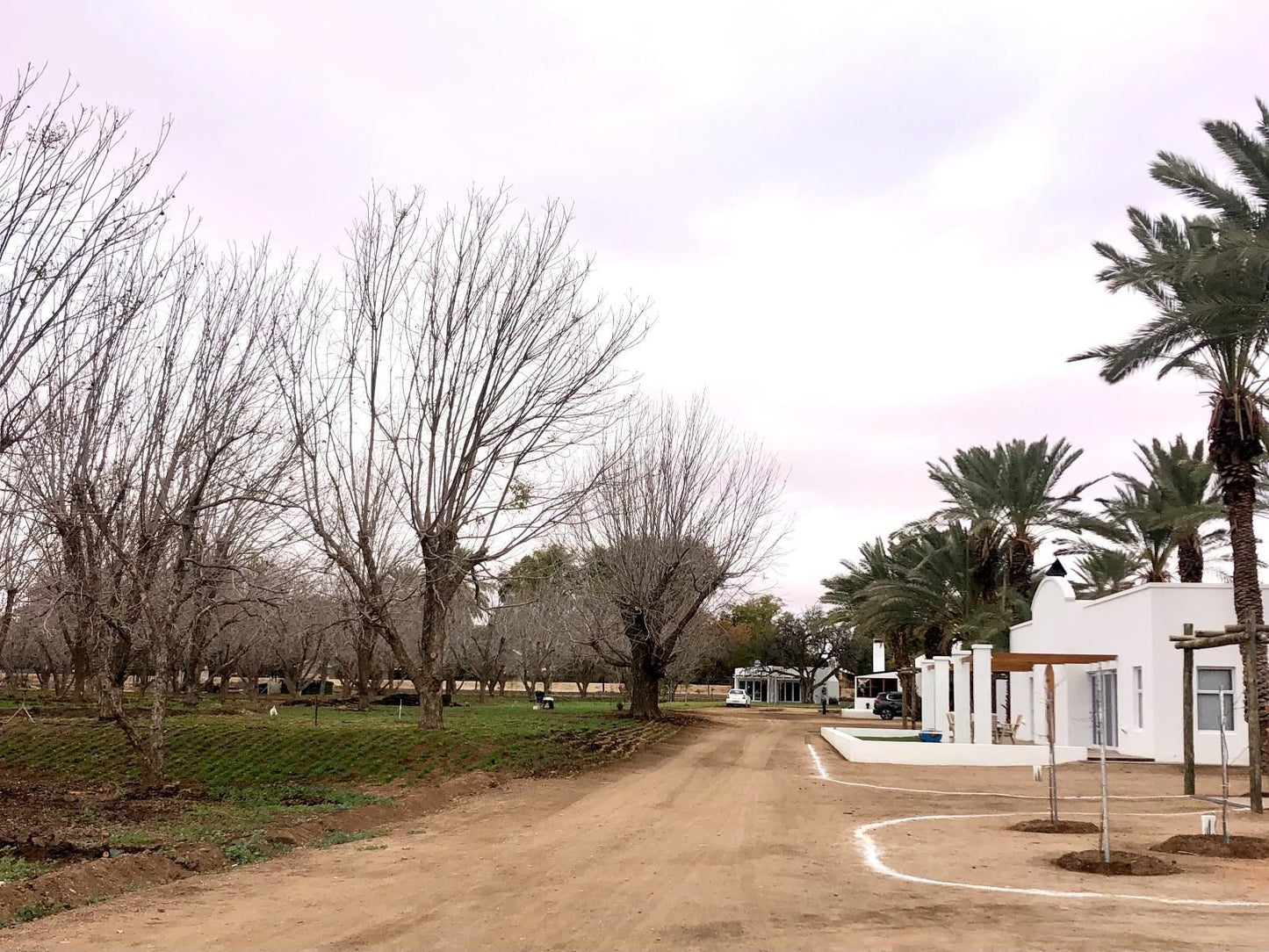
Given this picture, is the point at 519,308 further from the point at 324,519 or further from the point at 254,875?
the point at 254,875

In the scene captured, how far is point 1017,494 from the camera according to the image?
37969mm

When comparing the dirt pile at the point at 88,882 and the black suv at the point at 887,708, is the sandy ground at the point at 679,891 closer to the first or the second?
the dirt pile at the point at 88,882

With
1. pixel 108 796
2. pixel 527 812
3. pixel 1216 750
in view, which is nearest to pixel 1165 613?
pixel 1216 750

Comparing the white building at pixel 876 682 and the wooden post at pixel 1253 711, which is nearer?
the wooden post at pixel 1253 711

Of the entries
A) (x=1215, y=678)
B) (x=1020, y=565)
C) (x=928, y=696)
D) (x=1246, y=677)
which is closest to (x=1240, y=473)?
(x=1215, y=678)

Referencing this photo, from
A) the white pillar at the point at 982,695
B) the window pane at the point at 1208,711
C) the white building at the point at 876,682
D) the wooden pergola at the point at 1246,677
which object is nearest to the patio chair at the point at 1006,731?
the white pillar at the point at 982,695

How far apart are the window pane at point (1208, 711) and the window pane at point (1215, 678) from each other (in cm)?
23

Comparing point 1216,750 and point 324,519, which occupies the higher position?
point 324,519

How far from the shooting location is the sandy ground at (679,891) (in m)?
8.27

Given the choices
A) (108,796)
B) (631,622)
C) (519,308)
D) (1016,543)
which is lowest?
(108,796)

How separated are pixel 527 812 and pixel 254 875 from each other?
244 inches

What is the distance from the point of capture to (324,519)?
79.9 feet

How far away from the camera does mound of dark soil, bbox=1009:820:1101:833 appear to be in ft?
48.2

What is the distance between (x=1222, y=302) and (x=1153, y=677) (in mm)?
10835
